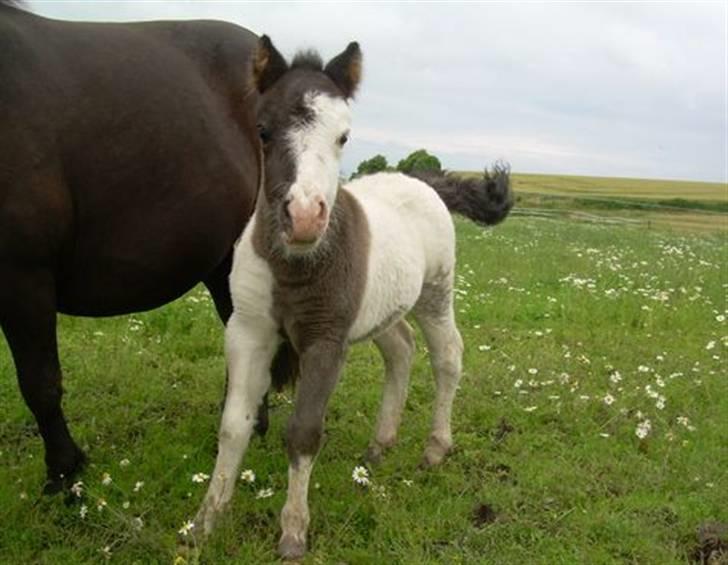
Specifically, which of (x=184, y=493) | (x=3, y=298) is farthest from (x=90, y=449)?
(x=3, y=298)

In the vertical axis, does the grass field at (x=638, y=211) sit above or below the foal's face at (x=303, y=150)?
below

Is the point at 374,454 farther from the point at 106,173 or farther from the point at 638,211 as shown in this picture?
the point at 638,211

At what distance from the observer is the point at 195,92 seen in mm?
4512

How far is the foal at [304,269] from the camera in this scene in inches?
130

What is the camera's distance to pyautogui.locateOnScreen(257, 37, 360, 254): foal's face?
315 cm

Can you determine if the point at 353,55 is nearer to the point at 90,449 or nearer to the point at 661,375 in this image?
the point at 90,449

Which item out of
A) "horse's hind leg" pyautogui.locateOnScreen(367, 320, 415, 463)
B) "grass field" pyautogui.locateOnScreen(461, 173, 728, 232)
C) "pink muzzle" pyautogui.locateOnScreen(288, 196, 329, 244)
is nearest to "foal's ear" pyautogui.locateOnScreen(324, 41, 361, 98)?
"pink muzzle" pyautogui.locateOnScreen(288, 196, 329, 244)

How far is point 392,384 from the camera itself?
5.06m

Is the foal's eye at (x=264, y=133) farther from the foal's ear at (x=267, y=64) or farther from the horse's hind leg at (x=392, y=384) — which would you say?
the horse's hind leg at (x=392, y=384)

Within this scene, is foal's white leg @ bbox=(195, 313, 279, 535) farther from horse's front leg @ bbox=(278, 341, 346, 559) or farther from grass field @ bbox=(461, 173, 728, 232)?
grass field @ bbox=(461, 173, 728, 232)

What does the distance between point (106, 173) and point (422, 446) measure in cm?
258

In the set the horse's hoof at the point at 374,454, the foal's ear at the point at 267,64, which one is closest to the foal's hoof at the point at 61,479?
the horse's hoof at the point at 374,454

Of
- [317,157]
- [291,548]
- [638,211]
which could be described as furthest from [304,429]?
[638,211]

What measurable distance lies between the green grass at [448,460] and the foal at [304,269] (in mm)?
450
